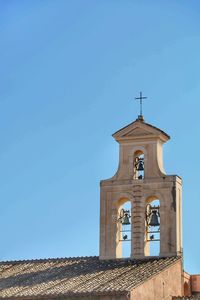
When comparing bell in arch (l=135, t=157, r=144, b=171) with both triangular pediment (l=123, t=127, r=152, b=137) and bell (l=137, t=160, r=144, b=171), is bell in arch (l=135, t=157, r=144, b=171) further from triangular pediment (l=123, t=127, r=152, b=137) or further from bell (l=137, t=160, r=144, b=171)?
triangular pediment (l=123, t=127, r=152, b=137)

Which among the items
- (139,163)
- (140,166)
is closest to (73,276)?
(140,166)

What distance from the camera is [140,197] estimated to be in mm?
42656

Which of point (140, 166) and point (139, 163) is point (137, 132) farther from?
point (140, 166)

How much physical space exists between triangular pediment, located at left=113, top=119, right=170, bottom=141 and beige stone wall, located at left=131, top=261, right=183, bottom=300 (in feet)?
19.3

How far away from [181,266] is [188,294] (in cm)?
164

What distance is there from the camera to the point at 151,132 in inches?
1686

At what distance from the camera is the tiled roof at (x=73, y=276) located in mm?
36281

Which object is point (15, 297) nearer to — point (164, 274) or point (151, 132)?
point (164, 274)

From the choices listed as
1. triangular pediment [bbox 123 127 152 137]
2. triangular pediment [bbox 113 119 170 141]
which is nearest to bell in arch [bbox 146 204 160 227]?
triangular pediment [bbox 113 119 170 141]

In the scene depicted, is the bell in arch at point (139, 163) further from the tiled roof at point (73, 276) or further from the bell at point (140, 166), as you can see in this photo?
the tiled roof at point (73, 276)

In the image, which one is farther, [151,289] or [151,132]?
[151,132]

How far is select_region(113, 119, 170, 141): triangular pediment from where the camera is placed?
4277 cm

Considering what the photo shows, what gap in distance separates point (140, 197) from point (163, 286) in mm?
5480

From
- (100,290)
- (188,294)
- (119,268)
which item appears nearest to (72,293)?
(100,290)
